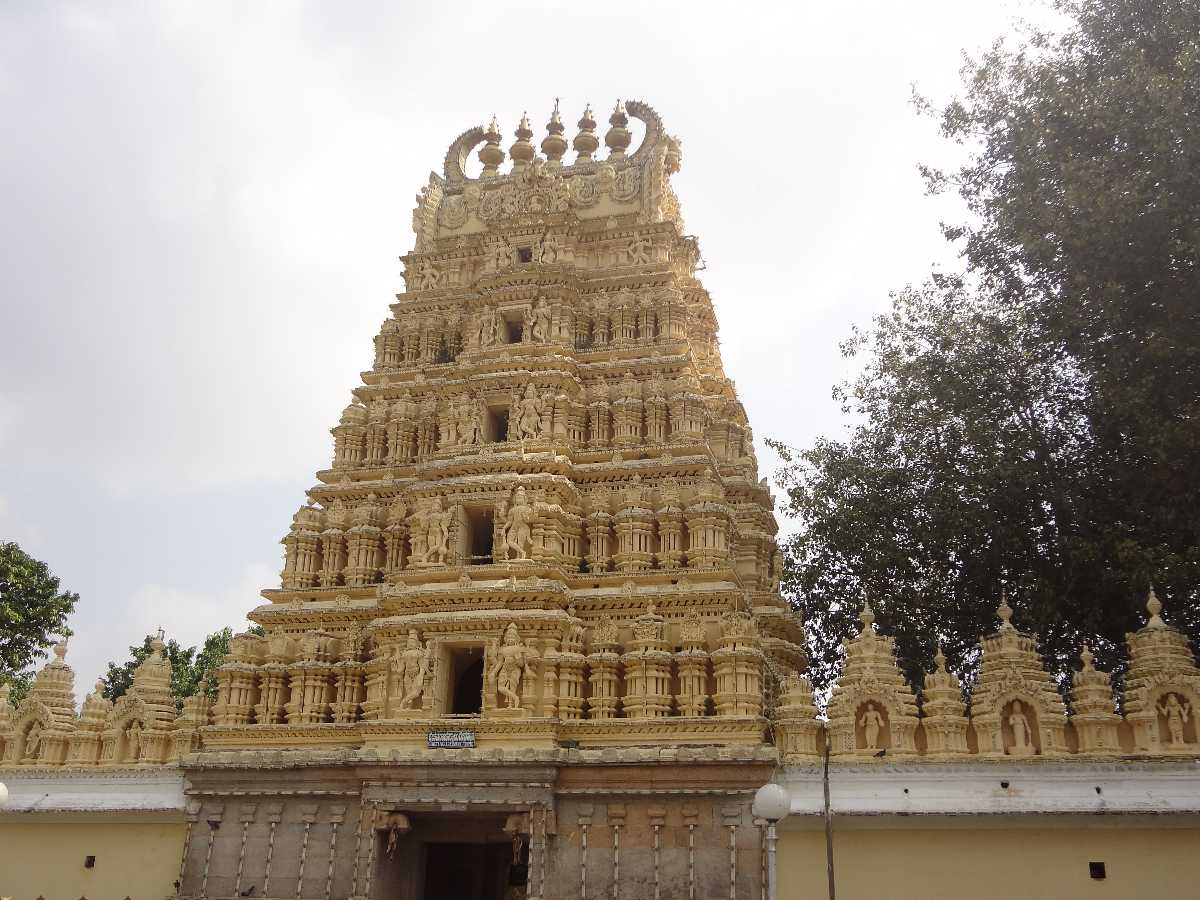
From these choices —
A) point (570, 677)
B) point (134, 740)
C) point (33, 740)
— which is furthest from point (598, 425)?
point (33, 740)

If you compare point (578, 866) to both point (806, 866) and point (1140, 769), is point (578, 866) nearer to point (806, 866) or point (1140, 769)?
point (806, 866)

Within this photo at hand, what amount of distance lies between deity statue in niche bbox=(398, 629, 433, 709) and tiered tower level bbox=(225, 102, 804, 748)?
36 mm

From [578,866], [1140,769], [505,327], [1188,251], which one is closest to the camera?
[1140,769]

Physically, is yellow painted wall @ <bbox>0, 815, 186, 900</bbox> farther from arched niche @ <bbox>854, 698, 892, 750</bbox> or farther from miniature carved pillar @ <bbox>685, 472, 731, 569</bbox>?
arched niche @ <bbox>854, 698, 892, 750</bbox>

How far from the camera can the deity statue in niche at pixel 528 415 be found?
72.0 ft

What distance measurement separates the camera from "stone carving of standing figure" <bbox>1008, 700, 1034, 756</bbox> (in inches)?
640

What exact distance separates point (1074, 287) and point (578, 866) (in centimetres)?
1404

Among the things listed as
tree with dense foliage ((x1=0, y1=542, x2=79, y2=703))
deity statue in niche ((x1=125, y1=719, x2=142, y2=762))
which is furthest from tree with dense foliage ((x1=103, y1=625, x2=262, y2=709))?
deity statue in niche ((x1=125, y1=719, x2=142, y2=762))

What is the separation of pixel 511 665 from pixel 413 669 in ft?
6.24

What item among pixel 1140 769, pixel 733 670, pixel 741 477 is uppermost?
pixel 741 477

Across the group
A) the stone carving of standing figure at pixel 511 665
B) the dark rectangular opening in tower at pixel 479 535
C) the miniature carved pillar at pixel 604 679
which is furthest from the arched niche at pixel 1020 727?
the dark rectangular opening in tower at pixel 479 535

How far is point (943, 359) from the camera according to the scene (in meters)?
24.8

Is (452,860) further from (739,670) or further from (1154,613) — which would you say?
(1154,613)

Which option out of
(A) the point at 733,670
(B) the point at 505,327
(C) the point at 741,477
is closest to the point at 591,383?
(B) the point at 505,327
